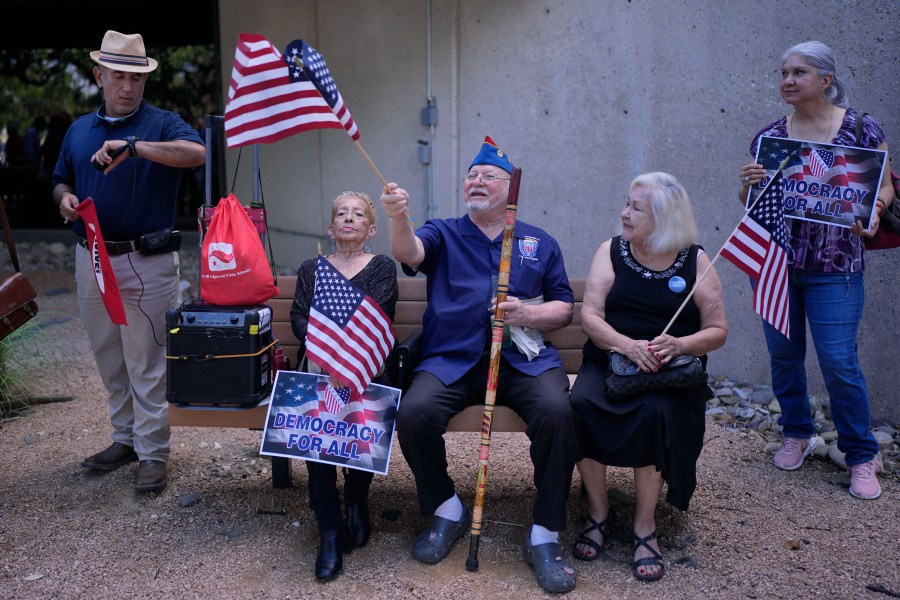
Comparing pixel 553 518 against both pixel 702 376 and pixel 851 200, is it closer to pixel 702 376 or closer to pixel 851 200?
pixel 702 376

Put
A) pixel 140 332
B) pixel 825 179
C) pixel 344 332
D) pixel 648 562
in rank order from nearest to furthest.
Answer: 1. pixel 648 562
2. pixel 344 332
3. pixel 825 179
4. pixel 140 332

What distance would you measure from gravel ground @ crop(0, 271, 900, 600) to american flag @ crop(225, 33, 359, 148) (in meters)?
1.82

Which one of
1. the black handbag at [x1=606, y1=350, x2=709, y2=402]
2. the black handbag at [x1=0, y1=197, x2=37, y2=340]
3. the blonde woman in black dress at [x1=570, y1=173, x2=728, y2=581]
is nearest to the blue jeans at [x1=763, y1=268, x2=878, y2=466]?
the blonde woman in black dress at [x1=570, y1=173, x2=728, y2=581]

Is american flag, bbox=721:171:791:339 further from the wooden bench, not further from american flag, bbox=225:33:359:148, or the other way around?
american flag, bbox=225:33:359:148

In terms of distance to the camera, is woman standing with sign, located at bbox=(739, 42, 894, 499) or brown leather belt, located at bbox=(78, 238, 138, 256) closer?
woman standing with sign, located at bbox=(739, 42, 894, 499)

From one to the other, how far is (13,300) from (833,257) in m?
4.17

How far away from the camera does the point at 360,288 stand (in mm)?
3992

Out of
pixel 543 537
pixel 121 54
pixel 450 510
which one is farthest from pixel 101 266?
pixel 543 537

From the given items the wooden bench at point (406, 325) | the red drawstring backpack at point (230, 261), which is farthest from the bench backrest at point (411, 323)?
the red drawstring backpack at point (230, 261)

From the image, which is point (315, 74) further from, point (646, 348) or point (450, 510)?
point (450, 510)

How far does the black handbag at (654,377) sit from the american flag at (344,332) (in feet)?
3.42

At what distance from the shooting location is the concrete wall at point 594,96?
5180 mm

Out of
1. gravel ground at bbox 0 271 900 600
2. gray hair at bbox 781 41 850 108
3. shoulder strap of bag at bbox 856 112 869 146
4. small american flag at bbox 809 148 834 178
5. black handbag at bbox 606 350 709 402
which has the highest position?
gray hair at bbox 781 41 850 108

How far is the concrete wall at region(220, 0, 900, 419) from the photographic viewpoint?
5180mm
